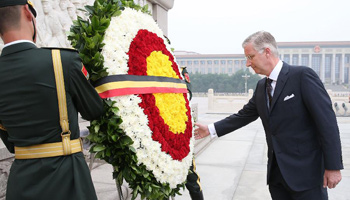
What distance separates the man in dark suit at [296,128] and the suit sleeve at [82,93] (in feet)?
4.09

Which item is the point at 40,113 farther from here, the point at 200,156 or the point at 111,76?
the point at 200,156

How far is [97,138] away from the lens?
178 cm

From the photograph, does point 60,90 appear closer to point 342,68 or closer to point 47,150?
point 47,150

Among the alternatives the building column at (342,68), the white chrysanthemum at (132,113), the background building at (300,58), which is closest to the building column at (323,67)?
the background building at (300,58)

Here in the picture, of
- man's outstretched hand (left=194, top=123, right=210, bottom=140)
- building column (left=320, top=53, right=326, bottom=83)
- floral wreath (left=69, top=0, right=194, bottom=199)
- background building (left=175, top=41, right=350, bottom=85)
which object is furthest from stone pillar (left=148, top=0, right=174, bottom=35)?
building column (left=320, top=53, right=326, bottom=83)

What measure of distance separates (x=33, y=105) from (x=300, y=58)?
306 feet

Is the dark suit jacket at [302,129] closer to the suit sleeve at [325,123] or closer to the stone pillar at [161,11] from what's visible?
the suit sleeve at [325,123]

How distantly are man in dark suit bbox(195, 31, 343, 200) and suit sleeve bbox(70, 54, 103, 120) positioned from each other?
125cm

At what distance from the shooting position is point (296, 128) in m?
2.13

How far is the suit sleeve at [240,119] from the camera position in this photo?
277 centimetres

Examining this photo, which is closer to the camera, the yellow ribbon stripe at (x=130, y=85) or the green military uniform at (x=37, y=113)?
the green military uniform at (x=37, y=113)

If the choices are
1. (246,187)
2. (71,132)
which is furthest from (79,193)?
(246,187)

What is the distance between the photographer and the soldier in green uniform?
140 centimetres

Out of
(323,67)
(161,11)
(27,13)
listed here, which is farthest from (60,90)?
(323,67)
